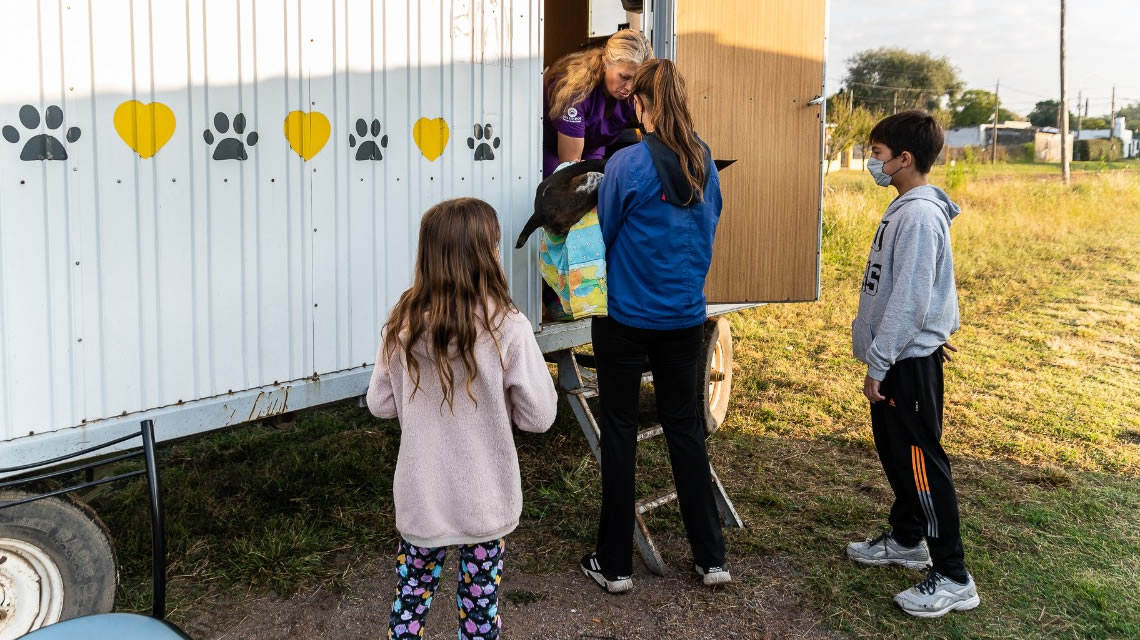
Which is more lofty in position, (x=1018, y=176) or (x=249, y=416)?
(x=1018, y=176)

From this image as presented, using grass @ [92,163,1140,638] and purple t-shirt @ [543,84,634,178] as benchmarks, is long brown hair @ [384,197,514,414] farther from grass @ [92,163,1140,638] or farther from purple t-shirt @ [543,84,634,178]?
purple t-shirt @ [543,84,634,178]

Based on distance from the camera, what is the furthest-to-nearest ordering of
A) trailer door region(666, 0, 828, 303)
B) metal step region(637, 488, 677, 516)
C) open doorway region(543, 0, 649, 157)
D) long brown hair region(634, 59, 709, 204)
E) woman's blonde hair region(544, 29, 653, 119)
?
open doorway region(543, 0, 649, 157)
trailer door region(666, 0, 828, 303)
woman's blonde hair region(544, 29, 653, 119)
metal step region(637, 488, 677, 516)
long brown hair region(634, 59, 709, 204)

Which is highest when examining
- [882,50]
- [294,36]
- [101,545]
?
[882,50]

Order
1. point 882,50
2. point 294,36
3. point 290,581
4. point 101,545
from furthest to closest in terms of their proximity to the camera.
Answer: point 882,50, point 290,581, point 294,36, point 101,545

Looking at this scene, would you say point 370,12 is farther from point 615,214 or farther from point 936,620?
point 936,620

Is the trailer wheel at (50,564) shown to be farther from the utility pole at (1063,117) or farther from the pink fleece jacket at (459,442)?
the utility pole at (1063,117)

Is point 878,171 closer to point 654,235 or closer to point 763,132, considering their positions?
point 654,235

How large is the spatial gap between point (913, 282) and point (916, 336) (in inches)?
7.6

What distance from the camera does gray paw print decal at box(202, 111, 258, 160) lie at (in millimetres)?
2924

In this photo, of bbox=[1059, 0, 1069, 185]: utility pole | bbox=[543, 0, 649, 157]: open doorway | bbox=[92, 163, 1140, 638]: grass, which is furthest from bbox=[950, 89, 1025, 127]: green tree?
bbox=[543, 0, 649, 157]: open doorway

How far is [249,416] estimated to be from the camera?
314 cm

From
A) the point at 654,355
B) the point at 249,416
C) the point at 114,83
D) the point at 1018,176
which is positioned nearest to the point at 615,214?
the point at 654,355

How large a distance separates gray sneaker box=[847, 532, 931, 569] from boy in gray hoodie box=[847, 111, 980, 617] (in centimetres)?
25

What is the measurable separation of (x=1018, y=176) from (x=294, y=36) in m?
20.9
